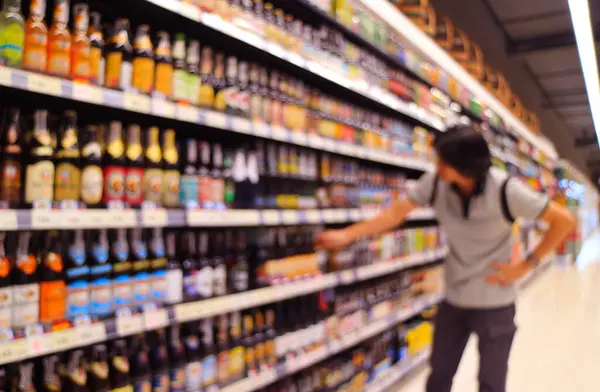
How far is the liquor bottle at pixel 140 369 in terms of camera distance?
1.82 meters

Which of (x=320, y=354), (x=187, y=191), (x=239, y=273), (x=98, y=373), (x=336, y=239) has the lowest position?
(x=320, y=354)

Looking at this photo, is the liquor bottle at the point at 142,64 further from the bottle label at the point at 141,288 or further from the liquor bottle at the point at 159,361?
the liquor bottle at the point at 159,361

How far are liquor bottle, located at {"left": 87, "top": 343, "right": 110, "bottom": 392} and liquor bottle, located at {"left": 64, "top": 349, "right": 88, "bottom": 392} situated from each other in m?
0.03

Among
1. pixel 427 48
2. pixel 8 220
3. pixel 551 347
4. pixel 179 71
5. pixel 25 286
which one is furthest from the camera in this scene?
pixel 551 347

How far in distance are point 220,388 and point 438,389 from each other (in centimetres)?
90

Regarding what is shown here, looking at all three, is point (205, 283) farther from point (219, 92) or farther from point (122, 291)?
point (219, 92)

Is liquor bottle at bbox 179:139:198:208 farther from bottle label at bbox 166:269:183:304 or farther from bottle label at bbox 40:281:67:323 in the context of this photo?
bottle label at bbox 40:281:67:323

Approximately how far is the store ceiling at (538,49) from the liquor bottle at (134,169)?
443cm

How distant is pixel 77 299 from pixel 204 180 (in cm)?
70

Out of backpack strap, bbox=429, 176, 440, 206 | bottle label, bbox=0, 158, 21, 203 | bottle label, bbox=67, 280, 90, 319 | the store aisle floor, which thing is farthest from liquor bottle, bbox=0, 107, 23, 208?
the store aisle floor

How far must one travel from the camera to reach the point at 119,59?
70.7 inches

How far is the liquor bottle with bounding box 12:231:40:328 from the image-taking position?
57.9 inches

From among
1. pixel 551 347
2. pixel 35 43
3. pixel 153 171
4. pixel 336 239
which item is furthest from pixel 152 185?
pixel 551 347

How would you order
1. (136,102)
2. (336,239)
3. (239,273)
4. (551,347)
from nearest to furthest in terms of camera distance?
(136,102), (239,273), (336,239), (551,347)
